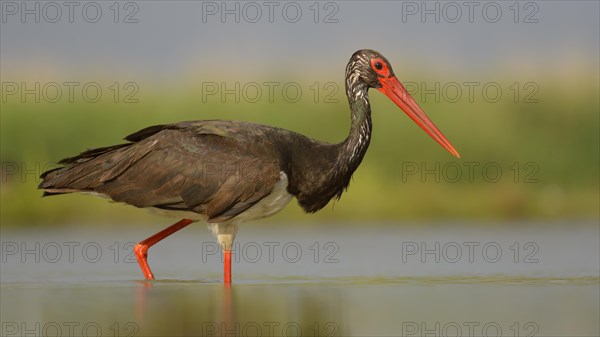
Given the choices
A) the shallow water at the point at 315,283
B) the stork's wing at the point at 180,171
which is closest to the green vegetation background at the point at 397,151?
the shallow water at the point at 315,283

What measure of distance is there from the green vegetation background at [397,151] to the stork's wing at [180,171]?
5237mm

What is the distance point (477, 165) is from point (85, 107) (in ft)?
17.7

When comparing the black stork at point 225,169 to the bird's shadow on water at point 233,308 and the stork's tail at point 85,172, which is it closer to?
the stork's tail at point 85,172

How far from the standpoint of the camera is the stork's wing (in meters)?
11.1

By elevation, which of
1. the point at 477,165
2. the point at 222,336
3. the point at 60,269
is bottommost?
the point at 222,336

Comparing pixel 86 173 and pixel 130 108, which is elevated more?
pixel 130 108

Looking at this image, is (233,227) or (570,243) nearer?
(233,227)

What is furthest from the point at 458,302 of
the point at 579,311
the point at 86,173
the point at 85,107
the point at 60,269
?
the point at 85,107

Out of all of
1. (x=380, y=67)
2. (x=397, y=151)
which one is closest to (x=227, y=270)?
(x=380, y=67)

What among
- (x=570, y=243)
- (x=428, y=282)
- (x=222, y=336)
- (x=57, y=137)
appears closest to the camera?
(x=222, y=336)

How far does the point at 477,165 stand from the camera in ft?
59.0

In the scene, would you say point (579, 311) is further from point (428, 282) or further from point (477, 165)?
point (477, 165)

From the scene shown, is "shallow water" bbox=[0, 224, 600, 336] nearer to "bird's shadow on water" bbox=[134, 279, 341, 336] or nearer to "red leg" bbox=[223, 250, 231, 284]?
"bird's shadow on water" bbox=[134, 279, 341, 336]

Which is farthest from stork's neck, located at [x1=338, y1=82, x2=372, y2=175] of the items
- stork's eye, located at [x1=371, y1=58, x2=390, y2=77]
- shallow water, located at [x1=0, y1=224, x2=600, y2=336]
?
shallow water, located at [x1=0, y1=224, x2=600, y2=336]
